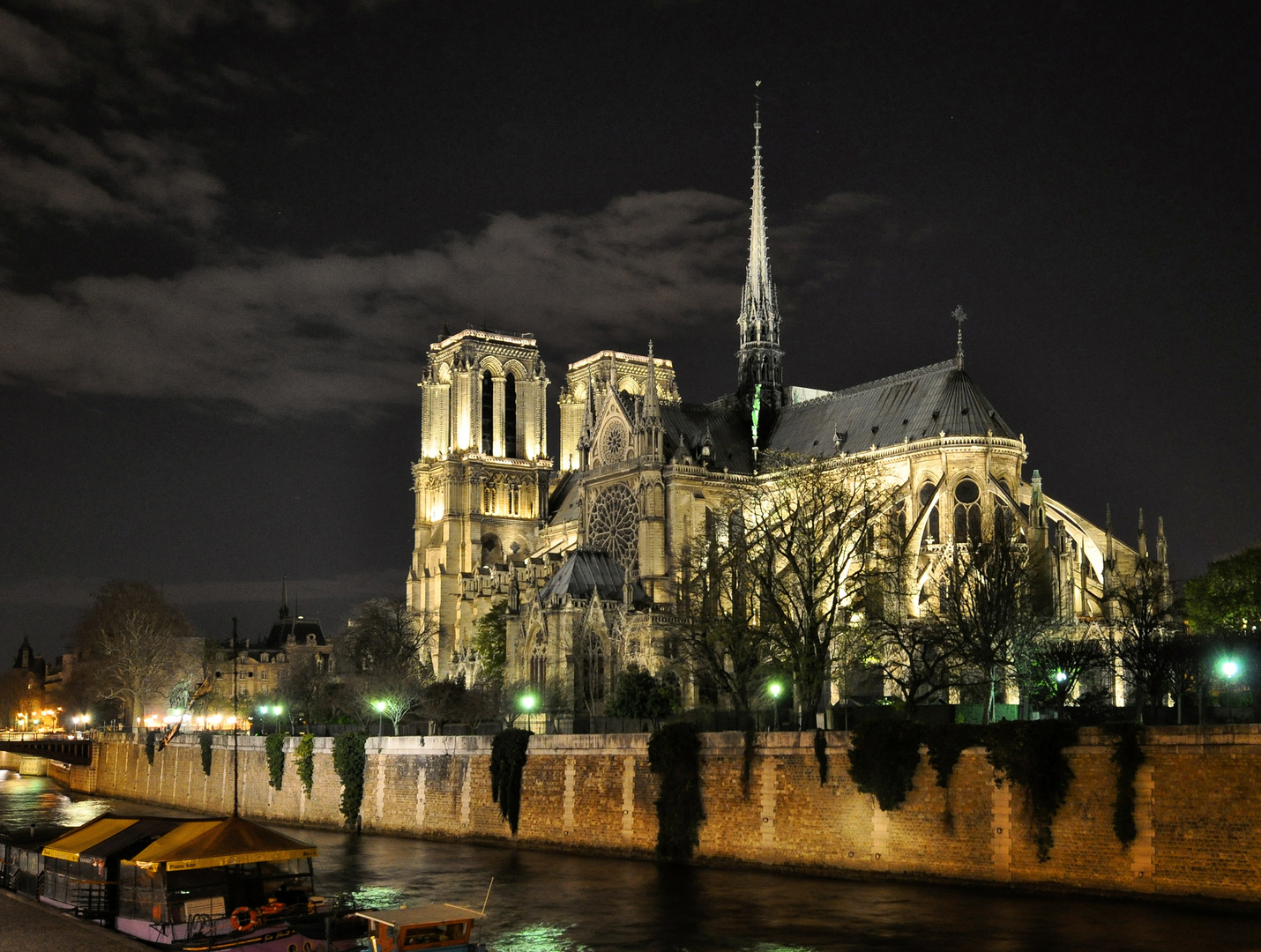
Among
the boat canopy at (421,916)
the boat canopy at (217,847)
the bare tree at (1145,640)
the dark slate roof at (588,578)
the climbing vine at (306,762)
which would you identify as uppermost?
the dark slate roof at (588,578)

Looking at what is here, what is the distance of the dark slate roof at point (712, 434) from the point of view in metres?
79.1

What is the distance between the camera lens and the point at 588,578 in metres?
70.1

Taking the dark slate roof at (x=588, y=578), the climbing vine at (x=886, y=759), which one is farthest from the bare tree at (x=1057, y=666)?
the dark slate roof at (x=588, y=578)

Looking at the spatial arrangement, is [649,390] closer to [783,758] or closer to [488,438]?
[488,438]

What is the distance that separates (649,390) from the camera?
76500mm

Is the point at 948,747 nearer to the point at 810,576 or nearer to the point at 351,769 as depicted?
the point at 810,576

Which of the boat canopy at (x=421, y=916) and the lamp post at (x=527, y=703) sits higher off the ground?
the lamp post at (x=527, y=703)

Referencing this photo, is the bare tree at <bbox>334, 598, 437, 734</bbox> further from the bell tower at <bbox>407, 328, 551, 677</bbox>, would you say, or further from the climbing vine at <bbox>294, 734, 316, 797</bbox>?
the climbing vine at <bbox>294, 734, 316, 797</bbox>

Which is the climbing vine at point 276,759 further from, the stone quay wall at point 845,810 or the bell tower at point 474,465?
the bell tower at point 474,465

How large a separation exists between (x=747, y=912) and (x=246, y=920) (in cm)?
1074

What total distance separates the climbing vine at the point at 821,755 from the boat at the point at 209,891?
1282 cm

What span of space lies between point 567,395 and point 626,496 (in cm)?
2995

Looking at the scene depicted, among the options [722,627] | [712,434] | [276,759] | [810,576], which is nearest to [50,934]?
[722,627]

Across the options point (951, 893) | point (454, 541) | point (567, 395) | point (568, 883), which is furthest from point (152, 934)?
point (567, 395)
